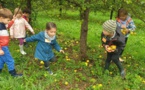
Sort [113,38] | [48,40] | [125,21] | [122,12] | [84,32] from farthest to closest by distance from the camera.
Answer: [125,21]
[84,32]
[122,12]
[48,40]
[113,38]

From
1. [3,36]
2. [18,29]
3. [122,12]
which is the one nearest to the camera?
[3,36]

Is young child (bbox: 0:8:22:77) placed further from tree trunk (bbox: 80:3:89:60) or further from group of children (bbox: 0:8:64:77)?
tree trunk (bbox: 80:3:89:60)

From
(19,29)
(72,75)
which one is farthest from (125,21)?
(19,29)

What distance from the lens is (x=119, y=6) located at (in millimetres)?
6754

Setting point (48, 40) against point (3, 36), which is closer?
point (3, 36)

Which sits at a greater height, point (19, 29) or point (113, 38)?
point (113, 38)

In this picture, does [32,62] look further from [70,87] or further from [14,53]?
[70,87]

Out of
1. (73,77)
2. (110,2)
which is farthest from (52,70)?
(110,2)

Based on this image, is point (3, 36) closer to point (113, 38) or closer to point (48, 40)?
point (48, 40)

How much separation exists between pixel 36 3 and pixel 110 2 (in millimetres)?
3800

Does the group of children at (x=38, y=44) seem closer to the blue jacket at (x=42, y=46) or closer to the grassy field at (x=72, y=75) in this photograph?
the blue jacket at (x=42, y=46)

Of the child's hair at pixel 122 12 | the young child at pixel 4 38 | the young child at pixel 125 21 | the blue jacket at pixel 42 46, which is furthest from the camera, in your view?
the young child at pixel 125 21

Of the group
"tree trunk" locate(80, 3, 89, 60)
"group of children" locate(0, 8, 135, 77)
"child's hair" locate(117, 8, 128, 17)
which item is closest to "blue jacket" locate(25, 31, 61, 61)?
"group of children" locate(0, 8, 135, 77)

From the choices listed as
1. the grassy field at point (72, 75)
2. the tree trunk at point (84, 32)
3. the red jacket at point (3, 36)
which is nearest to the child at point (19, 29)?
the grassy field at point (72, 75)
